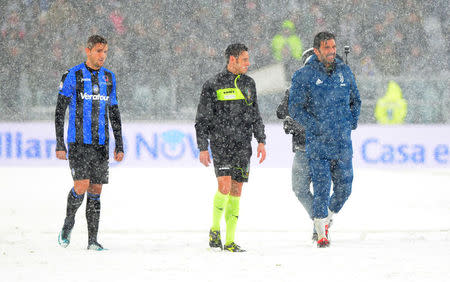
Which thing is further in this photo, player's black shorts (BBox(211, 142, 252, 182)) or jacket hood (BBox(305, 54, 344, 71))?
jacket hood (BBox(305, 54, 344, 71))

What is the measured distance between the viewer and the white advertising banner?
1475 centimetres

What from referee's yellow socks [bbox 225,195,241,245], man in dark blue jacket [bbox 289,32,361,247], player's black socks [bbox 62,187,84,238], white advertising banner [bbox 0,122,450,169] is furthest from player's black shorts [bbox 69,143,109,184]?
white advertising banner [bbox 0,122,450,169]

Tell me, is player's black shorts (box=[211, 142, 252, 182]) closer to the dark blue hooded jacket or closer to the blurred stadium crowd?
the dark blue hooded jacket

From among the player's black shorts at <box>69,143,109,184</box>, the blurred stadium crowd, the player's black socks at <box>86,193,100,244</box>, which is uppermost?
the blurred stadium crowd

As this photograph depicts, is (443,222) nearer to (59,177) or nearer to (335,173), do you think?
(335,173)

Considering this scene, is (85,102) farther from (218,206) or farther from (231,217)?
(231,217)

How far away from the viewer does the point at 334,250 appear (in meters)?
5.73

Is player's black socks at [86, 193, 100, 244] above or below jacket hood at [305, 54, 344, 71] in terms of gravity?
below

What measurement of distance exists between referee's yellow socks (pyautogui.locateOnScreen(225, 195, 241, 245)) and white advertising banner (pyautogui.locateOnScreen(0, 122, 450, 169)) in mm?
8620

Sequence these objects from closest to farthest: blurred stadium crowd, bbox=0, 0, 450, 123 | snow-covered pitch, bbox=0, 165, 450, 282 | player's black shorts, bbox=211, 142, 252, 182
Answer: snow-covered pitch, bbox=0, 165, 450, 282 < player's black shorts, bbox=211, 142, 252, 182 < blurred stadium crowd, bbox=0, 0, 450, 123

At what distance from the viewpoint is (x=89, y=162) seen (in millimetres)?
5895

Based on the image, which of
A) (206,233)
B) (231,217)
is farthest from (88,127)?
(206,233)

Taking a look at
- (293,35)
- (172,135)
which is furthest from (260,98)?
(293,35)

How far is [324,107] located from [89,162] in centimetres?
184
